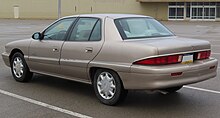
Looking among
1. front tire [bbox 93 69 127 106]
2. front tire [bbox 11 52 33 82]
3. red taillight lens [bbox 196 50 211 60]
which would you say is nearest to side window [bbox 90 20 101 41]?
front tire [bbox 93 69 127 106]

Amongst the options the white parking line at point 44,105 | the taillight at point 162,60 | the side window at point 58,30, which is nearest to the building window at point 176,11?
the side window at point 58,30

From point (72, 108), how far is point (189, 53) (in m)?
2.09

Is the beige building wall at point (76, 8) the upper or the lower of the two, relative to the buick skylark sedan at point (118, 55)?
upper

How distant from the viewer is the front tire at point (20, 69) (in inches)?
315

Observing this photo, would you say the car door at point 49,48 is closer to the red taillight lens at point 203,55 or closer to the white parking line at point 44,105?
the white parking line at point 44,105

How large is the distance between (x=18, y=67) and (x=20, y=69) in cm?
7

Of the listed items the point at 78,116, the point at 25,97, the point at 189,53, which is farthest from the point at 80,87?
the point at 189,53

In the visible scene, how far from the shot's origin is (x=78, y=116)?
562 cm

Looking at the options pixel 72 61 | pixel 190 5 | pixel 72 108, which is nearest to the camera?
pixel 72 108

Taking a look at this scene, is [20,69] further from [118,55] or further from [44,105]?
[118,55]

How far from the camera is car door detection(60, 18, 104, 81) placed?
6.43 m

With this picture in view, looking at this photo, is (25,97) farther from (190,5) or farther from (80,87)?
(190,5)

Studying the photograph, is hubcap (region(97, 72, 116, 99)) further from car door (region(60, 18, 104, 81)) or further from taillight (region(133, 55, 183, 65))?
taillight (region(133, 55, 183, 65))

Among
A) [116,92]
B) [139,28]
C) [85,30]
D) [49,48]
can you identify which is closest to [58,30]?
[49,48]
